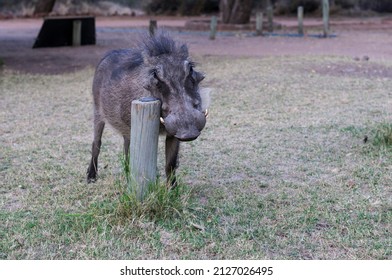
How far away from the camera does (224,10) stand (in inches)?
928

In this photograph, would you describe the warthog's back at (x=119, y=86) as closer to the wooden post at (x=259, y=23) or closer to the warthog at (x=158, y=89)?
the warthog at (x=158, y=89)

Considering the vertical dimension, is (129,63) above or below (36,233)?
above

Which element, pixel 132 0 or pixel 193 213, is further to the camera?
pixel 132 0

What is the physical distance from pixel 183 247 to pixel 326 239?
0.89 meters

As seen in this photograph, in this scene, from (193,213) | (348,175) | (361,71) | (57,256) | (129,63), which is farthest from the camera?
(361,71)

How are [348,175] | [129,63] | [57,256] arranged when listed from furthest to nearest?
[348,175], [129,63], [57,256]

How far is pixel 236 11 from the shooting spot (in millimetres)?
23297

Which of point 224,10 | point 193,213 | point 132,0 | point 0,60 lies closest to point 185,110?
point 193,213

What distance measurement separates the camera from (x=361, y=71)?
452 inches

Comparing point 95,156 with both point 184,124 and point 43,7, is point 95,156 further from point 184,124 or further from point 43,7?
point 43,7

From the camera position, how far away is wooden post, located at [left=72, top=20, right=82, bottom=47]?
1726cm

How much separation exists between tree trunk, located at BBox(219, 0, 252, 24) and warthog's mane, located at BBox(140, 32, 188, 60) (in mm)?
19253

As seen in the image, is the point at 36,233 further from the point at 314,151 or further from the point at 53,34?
the point at 53,34

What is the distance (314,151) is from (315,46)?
36.6 ft
